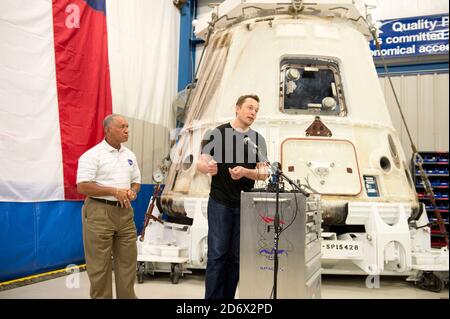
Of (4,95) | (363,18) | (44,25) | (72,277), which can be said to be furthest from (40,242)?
(363,18)

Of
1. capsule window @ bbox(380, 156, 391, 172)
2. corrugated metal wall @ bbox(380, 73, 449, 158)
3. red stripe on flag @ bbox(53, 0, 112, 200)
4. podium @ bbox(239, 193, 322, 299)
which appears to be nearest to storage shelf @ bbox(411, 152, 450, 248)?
corrugated metal wall @ bbox(380, 73, 449, 158)

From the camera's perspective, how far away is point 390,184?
3.77 metres

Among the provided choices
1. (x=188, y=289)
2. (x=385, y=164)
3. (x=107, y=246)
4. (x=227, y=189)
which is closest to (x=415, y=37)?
(x=385, y=164)

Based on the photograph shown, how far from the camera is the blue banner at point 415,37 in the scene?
6703mm

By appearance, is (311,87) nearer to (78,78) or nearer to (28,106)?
(78,78)

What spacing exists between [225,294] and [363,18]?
134 inches

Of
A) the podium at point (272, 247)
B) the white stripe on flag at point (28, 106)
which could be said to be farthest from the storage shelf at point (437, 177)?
the white stripe on flag at point (28, 106)

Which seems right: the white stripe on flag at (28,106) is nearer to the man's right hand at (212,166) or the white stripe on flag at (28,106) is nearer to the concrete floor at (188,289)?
the concrete floor at (188,289)

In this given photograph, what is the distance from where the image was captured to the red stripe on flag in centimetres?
451

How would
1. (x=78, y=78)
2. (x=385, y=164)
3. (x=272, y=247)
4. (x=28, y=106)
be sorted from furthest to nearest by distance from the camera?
1. (x=78, y=78)
2. (x=28, y=106)
3. (x=385, y=164)
4. (x=272, y=247)

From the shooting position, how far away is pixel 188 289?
3.60m

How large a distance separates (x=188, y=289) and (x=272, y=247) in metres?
1.73

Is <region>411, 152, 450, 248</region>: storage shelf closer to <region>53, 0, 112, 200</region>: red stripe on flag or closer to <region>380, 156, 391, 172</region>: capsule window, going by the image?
<region>380, 156, 391, 172</region>: capsule window

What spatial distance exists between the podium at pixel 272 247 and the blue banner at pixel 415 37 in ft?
18.8
